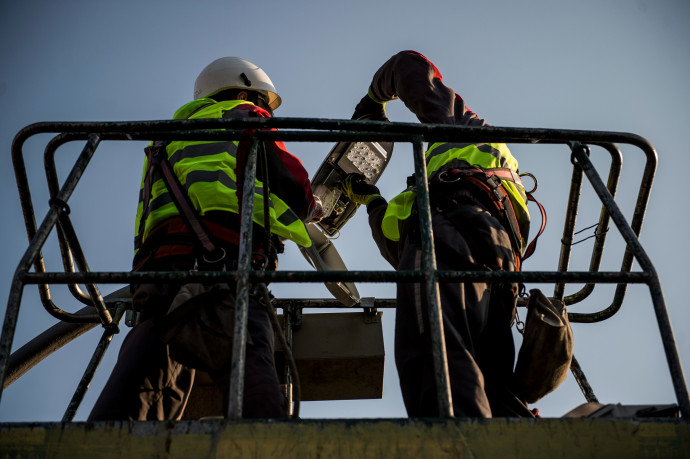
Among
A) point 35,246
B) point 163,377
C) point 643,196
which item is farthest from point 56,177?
point 643,196

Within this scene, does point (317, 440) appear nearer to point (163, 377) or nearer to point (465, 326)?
point (465, 326)

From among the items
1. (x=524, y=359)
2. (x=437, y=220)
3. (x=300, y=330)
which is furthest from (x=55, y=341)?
(x=524, y=359)

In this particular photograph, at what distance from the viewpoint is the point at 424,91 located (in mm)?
3834

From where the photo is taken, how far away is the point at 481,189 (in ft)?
10.5

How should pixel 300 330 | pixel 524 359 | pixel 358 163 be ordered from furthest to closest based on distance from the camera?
1. pixel 358 163
2. pixel 300 330
3. pixel 524 359

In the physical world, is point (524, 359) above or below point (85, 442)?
above

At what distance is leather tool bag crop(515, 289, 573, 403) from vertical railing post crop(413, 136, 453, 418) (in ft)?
2.88

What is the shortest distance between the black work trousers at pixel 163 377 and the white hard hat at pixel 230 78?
1687 mm

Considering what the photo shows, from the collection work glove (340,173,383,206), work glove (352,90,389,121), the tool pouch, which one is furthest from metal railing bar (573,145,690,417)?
work glove (352,90,389,121)

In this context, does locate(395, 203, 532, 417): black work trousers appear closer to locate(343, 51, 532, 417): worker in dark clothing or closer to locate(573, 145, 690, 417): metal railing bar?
locate(343, 51, 532, 417): worker in dark clothing

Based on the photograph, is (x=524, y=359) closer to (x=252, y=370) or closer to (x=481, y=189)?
(x=481, y=189)

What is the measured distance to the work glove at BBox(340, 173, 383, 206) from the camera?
442 cm

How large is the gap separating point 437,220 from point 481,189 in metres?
0.27

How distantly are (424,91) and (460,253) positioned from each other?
49.4 inches
